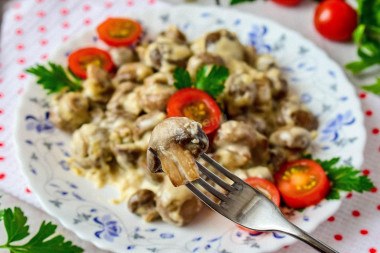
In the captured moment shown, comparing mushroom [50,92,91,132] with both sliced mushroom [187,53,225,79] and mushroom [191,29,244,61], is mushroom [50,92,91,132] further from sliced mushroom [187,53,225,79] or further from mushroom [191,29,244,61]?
mushroom [191,29,244,61]

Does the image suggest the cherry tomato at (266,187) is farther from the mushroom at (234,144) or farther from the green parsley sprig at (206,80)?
the green parsley sprig at (206,80)

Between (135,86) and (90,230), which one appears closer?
(90,230)

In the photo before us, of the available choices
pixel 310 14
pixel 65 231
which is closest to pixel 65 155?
pixel 65 231

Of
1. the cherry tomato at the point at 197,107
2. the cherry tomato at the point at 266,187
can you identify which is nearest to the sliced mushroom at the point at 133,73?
the cherry tomato at the point at 197,107

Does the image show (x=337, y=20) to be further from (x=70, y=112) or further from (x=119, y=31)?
(x=70, y=112)

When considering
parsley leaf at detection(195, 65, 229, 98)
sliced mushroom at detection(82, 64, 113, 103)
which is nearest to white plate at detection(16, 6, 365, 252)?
sliced mushroom at detection(82, 64, 113, 103)

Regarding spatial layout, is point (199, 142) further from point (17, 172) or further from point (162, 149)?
point (17, 172)

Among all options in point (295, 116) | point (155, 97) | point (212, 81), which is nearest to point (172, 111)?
point (155, 97)
